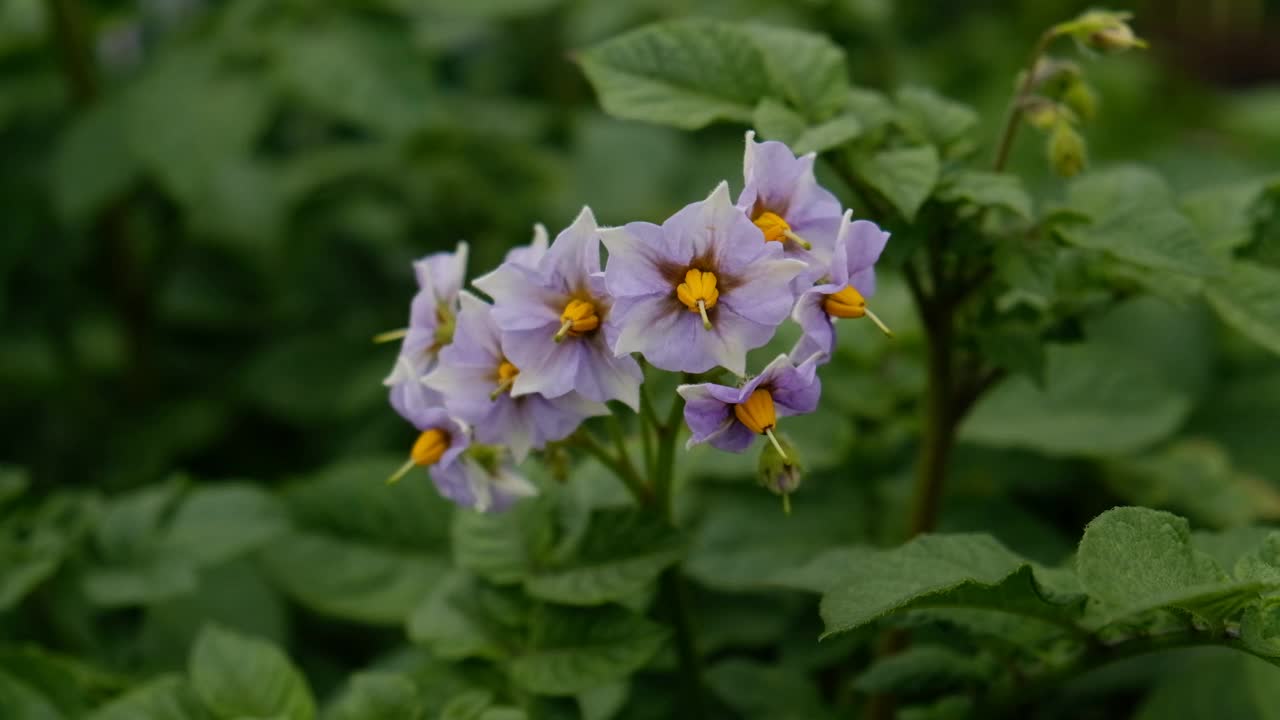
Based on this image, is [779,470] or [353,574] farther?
[353,574]

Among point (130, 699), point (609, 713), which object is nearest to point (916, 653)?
point (609, 713)

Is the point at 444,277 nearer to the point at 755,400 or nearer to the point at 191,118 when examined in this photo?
the point at 755,400

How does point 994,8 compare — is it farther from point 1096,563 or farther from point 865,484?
point 1096,563

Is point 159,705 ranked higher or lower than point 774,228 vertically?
lower

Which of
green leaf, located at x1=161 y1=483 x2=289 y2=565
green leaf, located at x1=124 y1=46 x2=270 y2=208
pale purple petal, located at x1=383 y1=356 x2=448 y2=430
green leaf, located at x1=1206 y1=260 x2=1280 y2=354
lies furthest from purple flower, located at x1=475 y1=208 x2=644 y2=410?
green leaf, located at x1=124 y1=46 x2=270 y2=208

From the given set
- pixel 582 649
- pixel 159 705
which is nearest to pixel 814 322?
pixel 582 649

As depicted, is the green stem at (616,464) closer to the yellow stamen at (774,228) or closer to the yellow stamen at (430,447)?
the yellow stamen at (430,447)
